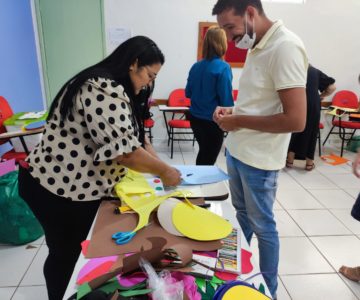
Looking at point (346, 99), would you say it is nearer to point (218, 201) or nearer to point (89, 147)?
point (218, 201)

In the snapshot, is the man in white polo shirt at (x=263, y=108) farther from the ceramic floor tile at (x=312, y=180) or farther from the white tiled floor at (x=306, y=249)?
the ceramic floor tile at (x=312, y=180)

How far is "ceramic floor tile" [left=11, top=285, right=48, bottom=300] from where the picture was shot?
164cm

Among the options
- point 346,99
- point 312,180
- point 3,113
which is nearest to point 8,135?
point 3,113

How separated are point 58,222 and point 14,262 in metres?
1.16

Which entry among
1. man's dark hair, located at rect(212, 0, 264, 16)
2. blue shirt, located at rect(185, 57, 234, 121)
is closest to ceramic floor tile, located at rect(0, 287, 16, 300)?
blue shirt, located at rect(185, 57, 234, 121)

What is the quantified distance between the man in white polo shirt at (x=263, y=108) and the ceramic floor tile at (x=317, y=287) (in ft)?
1.60

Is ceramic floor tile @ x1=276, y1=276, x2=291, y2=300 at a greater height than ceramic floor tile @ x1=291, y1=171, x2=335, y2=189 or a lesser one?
greater

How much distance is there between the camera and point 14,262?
1.92 meters

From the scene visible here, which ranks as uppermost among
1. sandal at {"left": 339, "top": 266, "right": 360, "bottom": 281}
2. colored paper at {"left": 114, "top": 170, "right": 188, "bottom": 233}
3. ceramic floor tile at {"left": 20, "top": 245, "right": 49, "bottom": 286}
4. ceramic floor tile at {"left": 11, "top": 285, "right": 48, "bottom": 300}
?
colored paper at {"left": 114, "top": 170, "right": 188, "bottom": 233}

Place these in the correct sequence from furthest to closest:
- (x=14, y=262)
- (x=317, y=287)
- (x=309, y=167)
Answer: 1. (x=309, y=167)
2. (x=14, y=262)
3. (x=317, y=287)

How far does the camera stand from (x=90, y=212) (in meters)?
1.08

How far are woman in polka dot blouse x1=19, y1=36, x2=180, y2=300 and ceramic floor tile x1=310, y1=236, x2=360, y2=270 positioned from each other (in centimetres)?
158

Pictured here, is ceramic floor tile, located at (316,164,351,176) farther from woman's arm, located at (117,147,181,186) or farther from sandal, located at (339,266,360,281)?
woman's arm, located at (117,147,181,186)

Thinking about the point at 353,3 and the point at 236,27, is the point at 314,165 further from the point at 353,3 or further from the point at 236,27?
the point at 236,27
